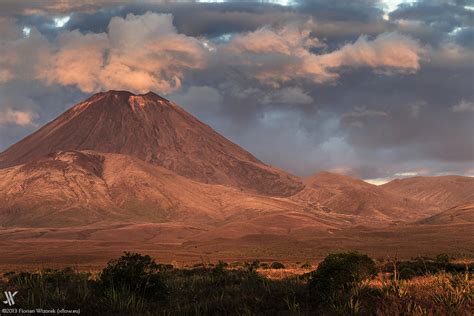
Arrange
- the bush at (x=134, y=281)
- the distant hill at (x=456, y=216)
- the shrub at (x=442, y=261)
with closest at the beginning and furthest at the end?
the bush at (x=134, y=281) → the shrub at (x=442, y=261) → the distant hill at (x=456, y=216)

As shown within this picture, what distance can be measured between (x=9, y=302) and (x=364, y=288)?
7557 millimetres

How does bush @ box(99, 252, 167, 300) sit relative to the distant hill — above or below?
below

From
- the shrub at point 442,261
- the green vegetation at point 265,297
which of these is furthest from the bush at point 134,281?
the shrub at point 442,261

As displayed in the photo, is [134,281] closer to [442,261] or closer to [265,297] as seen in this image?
[265,297]

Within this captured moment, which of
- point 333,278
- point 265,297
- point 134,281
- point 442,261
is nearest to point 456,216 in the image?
point 442,261

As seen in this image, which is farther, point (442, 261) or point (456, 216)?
point (456, 216)

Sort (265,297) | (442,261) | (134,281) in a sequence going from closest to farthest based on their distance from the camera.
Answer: (265,297) → (134,281) → (442,261)

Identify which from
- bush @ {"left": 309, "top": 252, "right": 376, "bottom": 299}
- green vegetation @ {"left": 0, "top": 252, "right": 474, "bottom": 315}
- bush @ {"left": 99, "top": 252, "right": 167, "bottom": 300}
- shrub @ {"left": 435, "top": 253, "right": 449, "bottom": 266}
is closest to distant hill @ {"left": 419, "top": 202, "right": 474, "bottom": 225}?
shrub @ {"left": 435, "top": 253, "right": 449, "bottom": 266}

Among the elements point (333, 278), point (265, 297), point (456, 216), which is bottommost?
point (265, 297)
